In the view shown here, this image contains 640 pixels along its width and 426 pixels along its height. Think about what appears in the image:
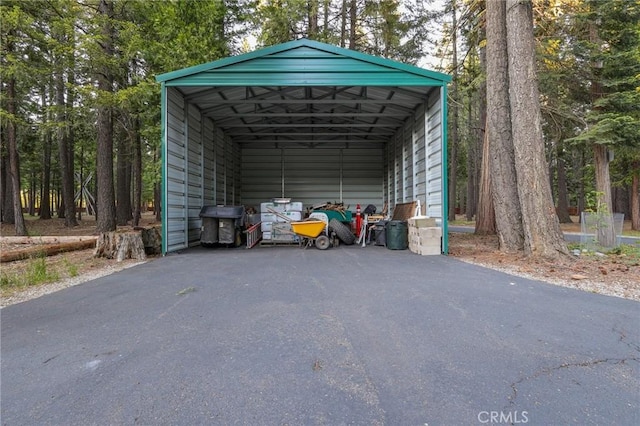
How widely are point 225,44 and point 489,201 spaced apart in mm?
11979

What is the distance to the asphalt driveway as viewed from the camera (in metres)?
1.81

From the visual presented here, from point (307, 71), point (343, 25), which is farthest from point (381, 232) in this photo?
point (343, 25)

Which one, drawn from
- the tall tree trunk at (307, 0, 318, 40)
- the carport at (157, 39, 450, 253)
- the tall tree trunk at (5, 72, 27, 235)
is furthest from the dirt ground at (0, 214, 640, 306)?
the tall tree trunk at (307, 0, 318, 40)

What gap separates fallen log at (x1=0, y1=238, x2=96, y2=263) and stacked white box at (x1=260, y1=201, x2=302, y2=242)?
483 centimetres

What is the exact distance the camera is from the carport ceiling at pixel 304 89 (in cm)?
796

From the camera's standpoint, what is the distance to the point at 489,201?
1157 centimetres

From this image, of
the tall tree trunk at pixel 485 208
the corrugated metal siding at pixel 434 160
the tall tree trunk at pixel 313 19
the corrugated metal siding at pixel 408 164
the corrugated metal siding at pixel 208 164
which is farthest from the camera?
the tall tree trunk at pixel 313 19

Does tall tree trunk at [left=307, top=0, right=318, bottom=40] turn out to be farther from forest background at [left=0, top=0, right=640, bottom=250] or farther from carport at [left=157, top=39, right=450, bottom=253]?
carport at [left=157, top=39, right=450, bottom=253]

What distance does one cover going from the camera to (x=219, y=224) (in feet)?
30.3

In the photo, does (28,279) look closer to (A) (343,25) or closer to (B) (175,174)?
(B) (175,174)

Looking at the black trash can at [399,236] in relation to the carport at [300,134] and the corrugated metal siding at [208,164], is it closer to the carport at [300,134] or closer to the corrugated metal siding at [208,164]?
the carport at [300,134]

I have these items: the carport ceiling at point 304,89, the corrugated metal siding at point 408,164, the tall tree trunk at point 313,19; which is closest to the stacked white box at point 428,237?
the corrugated metal siding at point 408,164

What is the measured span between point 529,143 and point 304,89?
6.72 m

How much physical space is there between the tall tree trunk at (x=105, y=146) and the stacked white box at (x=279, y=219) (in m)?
5.22
